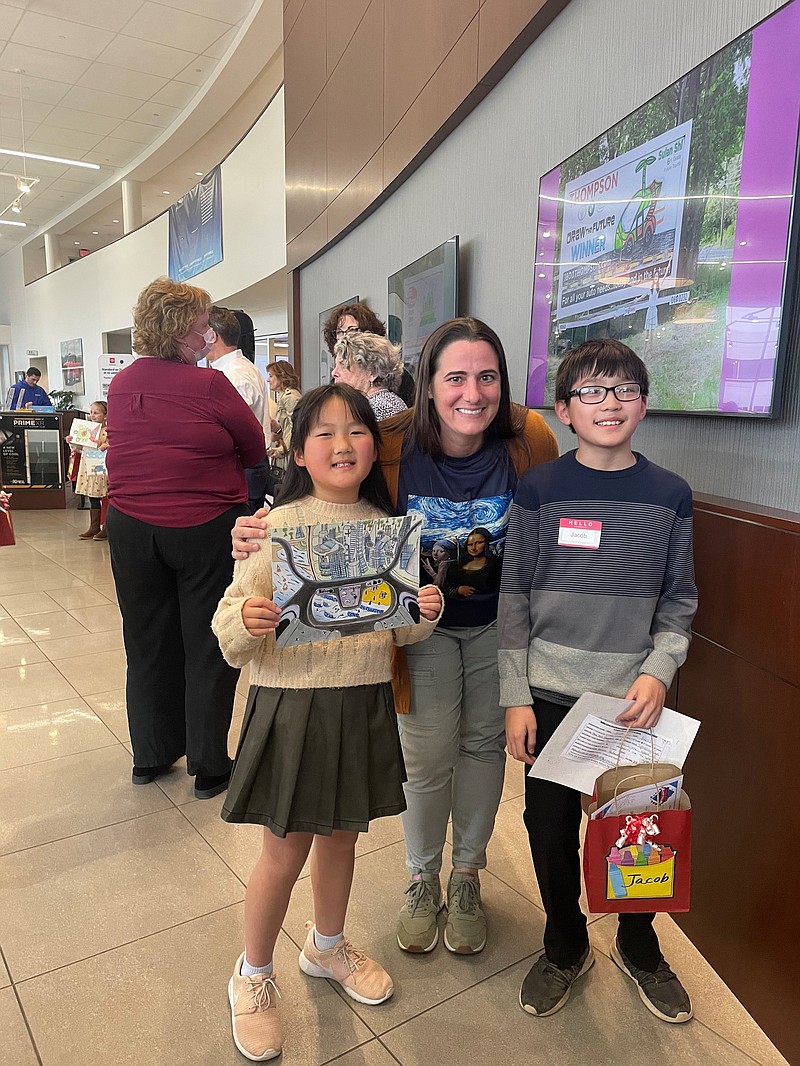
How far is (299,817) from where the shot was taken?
4.78 feet

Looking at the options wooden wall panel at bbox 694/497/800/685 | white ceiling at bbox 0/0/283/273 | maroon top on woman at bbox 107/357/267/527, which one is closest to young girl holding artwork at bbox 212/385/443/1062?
wooden wall panel at bbox 694/497/800/685

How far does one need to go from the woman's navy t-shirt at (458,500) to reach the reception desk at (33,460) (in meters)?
8.89

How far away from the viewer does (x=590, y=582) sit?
149cm

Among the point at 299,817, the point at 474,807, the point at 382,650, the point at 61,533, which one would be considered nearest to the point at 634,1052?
the point at 474,807

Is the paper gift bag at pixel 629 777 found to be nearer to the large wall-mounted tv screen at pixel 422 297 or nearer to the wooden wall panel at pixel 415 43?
the large wall-mounted tv screen at pixel 422 297

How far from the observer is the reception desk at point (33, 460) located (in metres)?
9.10

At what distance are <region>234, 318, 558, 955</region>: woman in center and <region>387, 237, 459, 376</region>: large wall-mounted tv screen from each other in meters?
1.57

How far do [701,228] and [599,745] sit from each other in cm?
126

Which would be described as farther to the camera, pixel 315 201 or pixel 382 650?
pixel 315 201

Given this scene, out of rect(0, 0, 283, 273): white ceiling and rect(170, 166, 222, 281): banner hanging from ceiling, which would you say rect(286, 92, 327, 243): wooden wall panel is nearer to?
rect(0, 0, 283, 273): white ceiling

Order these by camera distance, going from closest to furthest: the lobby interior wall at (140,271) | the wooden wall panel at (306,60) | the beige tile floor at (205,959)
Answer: the beige tile floor at (205,959) → the wooden wall panel at (306,60) → the lobby interior wall at (140,271)

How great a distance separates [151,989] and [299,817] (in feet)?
2.12

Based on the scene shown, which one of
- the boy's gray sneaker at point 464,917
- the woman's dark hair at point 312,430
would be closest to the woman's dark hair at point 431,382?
the woman's dark hair at point 312,430

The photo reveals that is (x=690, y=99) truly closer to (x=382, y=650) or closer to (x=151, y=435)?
(x=382, y=650)
